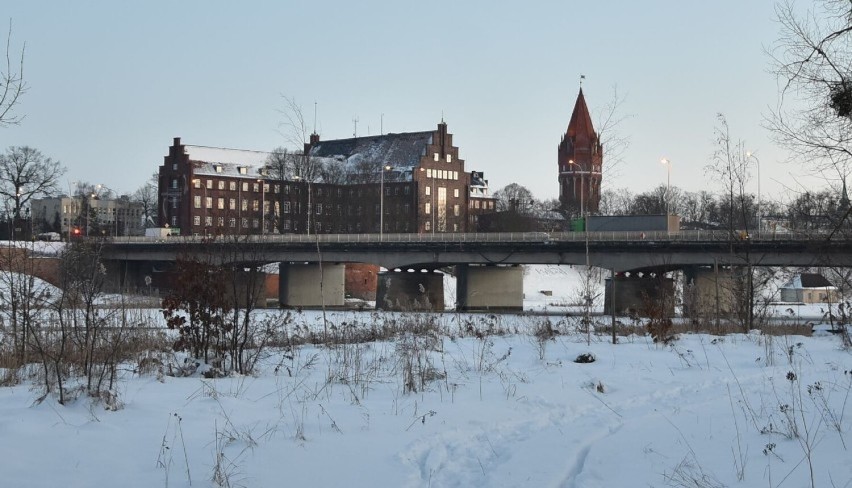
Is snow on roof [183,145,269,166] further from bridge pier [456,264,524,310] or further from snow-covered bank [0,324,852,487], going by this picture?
snow-covered bank [0,324,852,487]

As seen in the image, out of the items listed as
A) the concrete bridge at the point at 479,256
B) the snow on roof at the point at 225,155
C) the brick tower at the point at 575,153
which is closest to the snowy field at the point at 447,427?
the concrete bridge at the point at 479,256

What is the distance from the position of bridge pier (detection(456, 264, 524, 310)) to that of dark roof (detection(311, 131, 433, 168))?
4530 centimetres

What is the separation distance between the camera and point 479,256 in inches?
2370

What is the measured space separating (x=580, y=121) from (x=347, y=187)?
166ft

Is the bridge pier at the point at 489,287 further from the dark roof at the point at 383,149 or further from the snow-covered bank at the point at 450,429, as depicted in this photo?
the snow-covered bank at the point at 450,429

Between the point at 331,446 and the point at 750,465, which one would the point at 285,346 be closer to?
the point at 331,446

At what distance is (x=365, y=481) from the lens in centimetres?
675

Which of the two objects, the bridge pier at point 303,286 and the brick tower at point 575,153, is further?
the brick tower at point 575,153

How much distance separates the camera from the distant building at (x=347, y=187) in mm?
104062

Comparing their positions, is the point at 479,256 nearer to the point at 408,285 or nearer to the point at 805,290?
the point at 408,285

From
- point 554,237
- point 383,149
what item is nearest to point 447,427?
point 554,237

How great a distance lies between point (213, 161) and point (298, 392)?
351 ft

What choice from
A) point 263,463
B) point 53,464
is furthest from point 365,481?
point 53,464

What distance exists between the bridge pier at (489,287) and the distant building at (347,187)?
38877 mm
